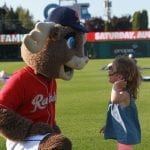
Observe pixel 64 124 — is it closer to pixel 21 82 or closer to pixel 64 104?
pixel 64 104

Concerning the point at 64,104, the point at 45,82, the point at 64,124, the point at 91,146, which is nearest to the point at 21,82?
the point at 45,82

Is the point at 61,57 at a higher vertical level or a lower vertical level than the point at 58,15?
lower

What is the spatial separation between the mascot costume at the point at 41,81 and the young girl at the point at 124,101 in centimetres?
189

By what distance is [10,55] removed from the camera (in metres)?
69.6

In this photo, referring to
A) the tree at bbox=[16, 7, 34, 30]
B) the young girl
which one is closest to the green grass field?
the young girl

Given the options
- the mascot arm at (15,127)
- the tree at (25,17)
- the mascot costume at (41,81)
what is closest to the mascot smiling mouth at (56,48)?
the mascot costume at (41,81)

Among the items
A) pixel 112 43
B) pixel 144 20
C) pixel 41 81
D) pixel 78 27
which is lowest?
pixel 112 43

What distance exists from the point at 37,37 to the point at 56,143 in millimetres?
876

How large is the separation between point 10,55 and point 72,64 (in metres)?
65.1

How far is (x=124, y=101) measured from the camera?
6945mm

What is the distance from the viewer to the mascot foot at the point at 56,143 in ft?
14.6

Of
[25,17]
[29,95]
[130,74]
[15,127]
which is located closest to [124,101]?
[130,74]

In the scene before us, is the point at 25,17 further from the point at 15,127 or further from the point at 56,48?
the point at 15,127

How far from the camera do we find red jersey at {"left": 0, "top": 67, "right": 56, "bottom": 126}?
4.70 m
